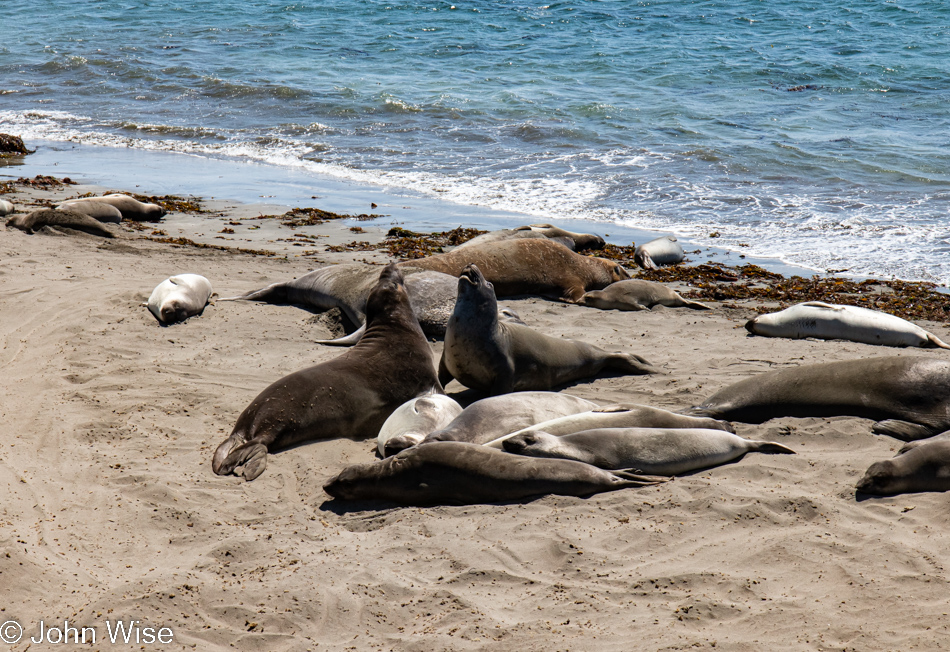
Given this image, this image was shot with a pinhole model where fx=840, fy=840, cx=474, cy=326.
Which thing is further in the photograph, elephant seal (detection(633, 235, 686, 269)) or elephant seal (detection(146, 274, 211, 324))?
elephant seal (detection(633, 235, 686, 269))

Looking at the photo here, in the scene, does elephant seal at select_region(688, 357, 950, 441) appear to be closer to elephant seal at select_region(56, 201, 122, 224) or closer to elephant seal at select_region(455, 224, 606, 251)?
elephant seal at select_region(455, 224, 606, 251)

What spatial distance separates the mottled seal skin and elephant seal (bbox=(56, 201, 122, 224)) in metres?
6.88

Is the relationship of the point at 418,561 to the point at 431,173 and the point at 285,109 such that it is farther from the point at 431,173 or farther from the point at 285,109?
the point at 285,109

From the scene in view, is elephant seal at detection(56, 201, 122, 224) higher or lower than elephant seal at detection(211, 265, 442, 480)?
lower

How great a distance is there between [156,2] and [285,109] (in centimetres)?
1880

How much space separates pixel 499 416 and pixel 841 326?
3.63 m

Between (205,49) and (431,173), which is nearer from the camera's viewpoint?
(431,173)

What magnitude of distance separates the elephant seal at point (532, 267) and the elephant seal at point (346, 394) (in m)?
2.34

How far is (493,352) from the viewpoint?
5.34 metres

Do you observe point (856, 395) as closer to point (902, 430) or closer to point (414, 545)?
point (902, 430)

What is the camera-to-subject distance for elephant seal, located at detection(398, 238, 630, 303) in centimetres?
793

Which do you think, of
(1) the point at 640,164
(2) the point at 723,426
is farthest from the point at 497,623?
(1) the point at 640,164

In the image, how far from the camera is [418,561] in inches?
132

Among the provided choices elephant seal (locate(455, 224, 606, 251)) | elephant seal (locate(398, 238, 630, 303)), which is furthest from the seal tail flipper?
elephant seal (locate(455, 224, 606, 251))
